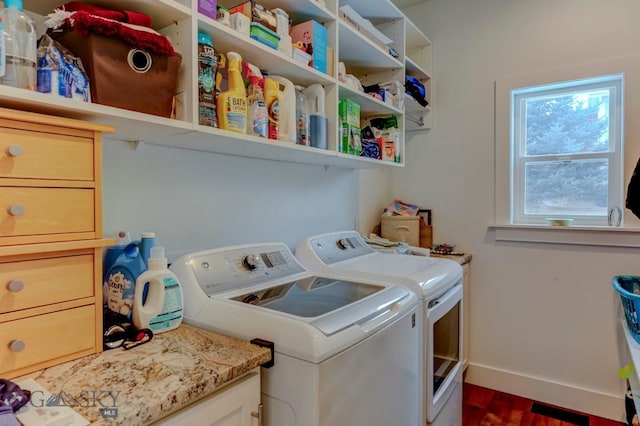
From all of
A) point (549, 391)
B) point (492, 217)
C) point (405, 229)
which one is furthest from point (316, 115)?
point (549, 391)

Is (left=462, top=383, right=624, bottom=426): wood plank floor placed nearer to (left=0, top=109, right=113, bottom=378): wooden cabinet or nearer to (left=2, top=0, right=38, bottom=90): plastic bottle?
(left=0, top=109, right=113, bottom=378): wooden cabinet

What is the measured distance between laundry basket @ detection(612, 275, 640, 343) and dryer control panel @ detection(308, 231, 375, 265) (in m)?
A: 1.24

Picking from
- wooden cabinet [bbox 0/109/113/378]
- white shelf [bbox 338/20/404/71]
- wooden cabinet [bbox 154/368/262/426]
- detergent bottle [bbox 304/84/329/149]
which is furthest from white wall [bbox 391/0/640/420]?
wooden cabinet [bbox 0/109/113/378]

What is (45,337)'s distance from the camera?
81cm

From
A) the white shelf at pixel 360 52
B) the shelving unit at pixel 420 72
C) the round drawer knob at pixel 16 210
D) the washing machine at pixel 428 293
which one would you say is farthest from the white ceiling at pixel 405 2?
the round drawer knob at pixel 16 210

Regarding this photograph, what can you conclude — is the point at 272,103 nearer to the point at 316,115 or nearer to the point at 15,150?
the point at 316,115

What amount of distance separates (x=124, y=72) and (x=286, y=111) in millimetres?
606

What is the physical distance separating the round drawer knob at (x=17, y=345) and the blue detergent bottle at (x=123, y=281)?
10.1 inches

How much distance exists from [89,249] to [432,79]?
2.46 metres

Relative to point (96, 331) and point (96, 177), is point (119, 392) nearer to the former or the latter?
point (96, 331)

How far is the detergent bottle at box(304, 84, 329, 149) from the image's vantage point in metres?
1.57

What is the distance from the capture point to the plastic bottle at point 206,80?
1.10 metres

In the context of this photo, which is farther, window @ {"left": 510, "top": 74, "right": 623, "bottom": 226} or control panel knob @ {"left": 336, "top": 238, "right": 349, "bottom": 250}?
window @ {"left": 510, "top": 74, "right": 623, "bottom": 226}

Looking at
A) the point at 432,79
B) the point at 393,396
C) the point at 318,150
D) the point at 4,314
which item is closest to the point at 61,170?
the point at 4,314
